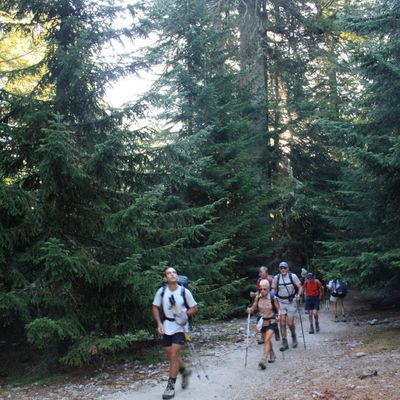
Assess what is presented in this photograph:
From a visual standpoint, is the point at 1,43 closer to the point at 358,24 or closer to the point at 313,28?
the point at 358,24

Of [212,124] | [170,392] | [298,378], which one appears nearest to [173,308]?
[170,392]

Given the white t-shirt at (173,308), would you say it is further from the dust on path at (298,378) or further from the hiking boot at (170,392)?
the dust on path at (298,378)

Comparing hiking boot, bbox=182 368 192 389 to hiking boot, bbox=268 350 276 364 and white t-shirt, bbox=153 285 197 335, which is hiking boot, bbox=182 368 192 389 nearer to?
white t-shirt, bbox=153 285 197 335

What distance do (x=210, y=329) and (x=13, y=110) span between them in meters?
9.14

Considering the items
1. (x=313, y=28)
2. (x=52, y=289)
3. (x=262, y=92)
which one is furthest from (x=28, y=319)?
(x=313, y=28)

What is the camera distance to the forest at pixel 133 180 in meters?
8.78

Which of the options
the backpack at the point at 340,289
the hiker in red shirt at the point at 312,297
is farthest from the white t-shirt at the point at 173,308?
the backpack at the point at 340,289

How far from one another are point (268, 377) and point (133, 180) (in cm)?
553

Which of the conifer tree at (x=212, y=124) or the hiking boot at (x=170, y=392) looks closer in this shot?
the hiking boot at (x=170, y=392)

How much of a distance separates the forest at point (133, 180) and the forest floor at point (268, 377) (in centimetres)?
67

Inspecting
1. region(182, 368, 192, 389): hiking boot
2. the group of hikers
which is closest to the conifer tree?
the group of hikers

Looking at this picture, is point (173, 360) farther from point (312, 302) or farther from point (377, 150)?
point (377, 150)

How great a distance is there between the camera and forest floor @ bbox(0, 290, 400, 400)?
7.29 meters

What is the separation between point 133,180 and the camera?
1077 cm
